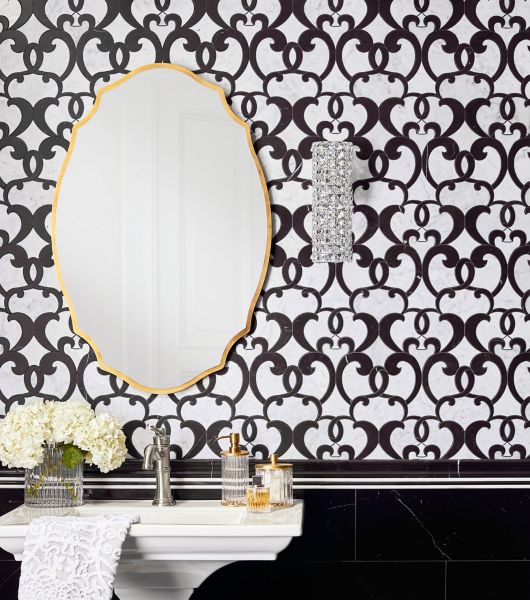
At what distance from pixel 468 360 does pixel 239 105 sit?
1051 mm

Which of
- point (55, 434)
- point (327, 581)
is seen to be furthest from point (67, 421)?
point (327, 581)

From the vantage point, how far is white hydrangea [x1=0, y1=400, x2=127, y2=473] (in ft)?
7.19

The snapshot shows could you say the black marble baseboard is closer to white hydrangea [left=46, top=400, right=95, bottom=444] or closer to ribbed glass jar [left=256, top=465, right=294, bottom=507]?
ribbed glass jar [left=256, top=465, right=294, bottom=507]

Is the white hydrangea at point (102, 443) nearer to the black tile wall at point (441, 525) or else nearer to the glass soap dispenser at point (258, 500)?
the glass soap dispenser at point (258, 500)

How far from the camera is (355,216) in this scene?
2.45 meters

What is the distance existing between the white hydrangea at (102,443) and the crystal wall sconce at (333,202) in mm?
789

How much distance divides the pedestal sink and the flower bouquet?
0.07 metres

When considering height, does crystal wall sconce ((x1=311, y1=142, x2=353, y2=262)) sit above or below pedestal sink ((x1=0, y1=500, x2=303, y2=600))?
above

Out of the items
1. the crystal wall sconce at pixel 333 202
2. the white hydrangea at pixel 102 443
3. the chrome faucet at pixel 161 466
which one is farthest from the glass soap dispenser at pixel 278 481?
the crystal wall sconce at pixel 333 202

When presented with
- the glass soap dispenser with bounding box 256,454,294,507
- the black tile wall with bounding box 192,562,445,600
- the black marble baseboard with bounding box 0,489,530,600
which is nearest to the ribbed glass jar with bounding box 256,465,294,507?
the glass soap dispenser with bounding box 256,454,294,507

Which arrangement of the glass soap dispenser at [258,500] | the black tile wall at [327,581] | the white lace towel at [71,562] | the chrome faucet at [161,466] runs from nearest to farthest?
the white lace towel at [71,562] → the glass soap dispenser at [258,500] → the chrome faucet at [161,466] → the black tile wall at [327,581]

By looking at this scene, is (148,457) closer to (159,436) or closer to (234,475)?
(159,436)

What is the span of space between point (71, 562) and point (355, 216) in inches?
50.0

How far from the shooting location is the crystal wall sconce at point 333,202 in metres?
2.36
